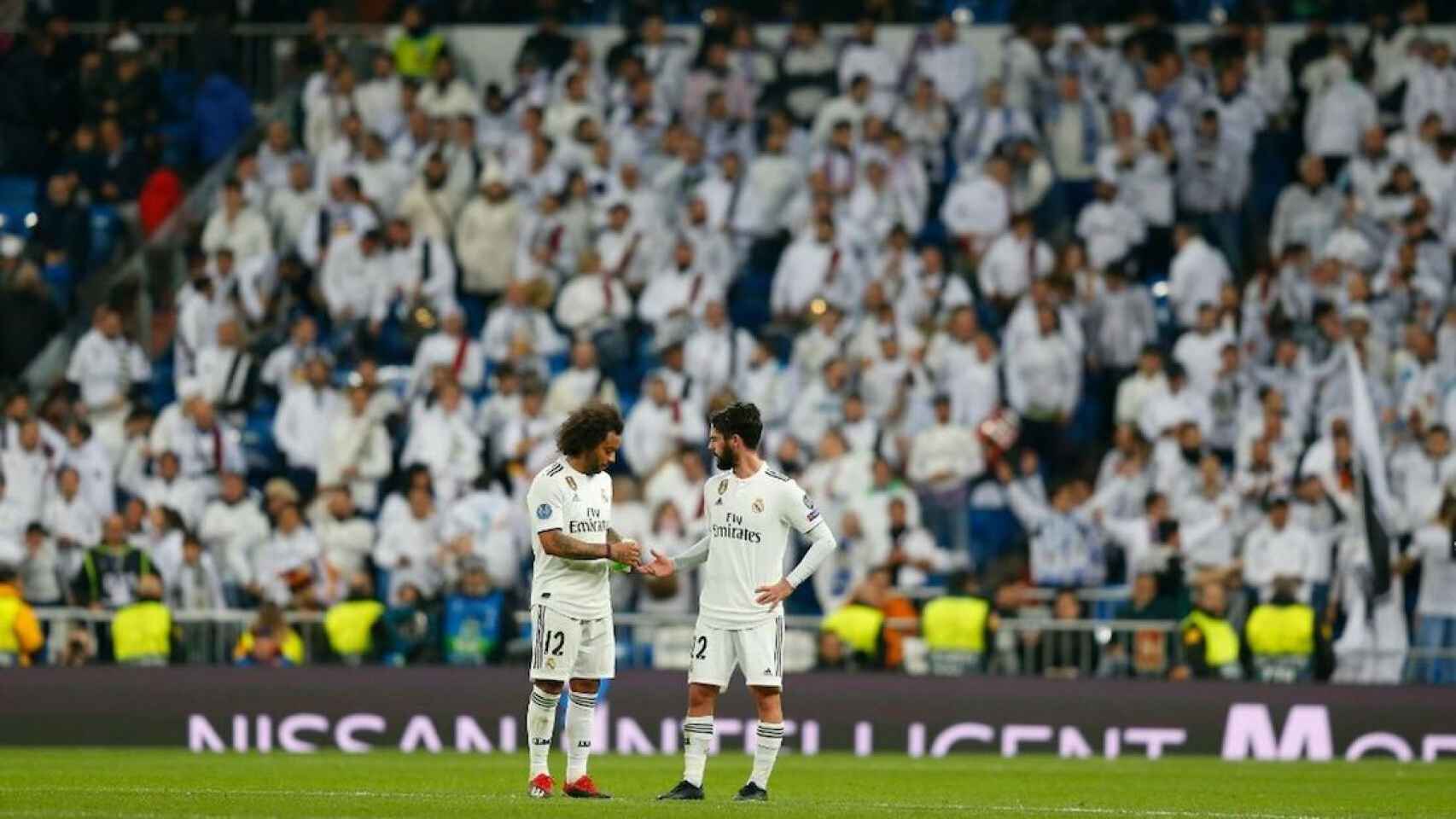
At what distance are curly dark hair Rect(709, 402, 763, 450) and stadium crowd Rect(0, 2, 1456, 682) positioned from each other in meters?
9.70

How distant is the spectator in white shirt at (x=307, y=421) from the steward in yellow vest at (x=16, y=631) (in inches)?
165

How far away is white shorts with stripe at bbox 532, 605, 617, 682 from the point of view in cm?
1611

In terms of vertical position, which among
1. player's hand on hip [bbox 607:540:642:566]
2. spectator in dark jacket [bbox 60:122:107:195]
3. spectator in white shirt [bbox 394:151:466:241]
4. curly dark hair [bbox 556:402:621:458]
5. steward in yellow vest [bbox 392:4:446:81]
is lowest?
player's hand on hip [bbox 607:540:642:566]

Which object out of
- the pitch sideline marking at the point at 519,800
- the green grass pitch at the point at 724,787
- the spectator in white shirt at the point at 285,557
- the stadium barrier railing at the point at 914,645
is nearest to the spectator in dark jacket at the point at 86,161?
the spectator in white shirt at the point at 285,557

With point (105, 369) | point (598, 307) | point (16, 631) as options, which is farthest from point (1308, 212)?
point (16, 631)

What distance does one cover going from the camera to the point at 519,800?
1614 cm

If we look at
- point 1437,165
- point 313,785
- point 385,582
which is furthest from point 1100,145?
point 313,785

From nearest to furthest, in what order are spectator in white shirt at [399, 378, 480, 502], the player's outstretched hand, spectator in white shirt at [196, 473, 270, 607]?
the player's outstretched hand, spectator in white shirt at [196, 473, 270, 607], spectator in white shirt at [399, 378, 480, 502]

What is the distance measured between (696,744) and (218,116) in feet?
61.4

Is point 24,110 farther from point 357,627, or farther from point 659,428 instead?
point 357,627

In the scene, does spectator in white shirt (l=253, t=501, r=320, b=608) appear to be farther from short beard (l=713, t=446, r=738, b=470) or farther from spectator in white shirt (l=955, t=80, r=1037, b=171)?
short beard (l=713, t=446, r=738, b=470)

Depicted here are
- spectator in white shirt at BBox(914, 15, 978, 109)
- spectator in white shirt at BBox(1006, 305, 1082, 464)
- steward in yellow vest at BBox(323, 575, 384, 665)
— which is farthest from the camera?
spectator in white shirt at BBox(914, 15, 978, 109)

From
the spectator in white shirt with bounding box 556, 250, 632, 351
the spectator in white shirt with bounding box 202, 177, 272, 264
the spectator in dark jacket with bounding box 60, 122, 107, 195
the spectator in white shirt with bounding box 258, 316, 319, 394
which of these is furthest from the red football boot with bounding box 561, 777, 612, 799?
the spectator in dark jacket with bounding box 60, 122, 107, 195

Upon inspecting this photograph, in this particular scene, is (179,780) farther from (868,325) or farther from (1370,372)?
(1370,372)
